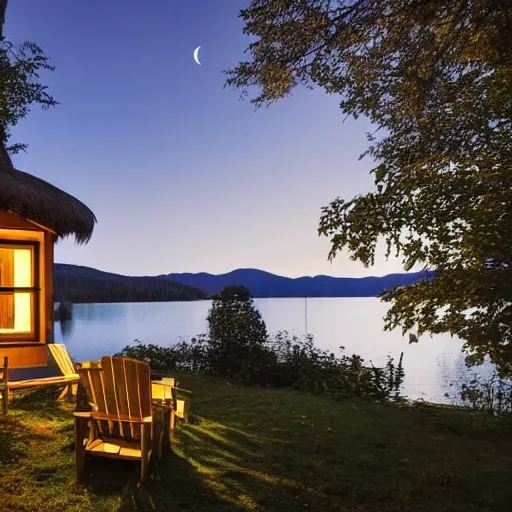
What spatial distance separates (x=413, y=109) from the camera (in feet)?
15.0

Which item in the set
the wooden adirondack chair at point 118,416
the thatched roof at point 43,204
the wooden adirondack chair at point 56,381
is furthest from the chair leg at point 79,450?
the thatched roof at point 43,204

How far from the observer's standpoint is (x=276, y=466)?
142 inches

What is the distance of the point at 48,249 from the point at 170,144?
8020 mm

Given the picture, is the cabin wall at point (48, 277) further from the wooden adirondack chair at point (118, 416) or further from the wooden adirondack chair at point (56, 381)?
the wooden adirondack chair at point (118, 416)

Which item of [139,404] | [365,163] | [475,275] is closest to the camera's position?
[139,404]

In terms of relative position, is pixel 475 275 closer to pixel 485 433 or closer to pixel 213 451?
pixel 485 433

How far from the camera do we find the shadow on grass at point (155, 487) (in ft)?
9.04

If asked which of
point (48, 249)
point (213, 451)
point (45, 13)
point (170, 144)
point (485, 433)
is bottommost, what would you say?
point (485, 433)

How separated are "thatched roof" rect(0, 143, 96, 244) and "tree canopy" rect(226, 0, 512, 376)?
2648 millimetres

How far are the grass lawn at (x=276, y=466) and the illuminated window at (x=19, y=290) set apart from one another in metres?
0.82

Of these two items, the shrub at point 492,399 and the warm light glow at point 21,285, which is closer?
the warm light glow at point 21,285

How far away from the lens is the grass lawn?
113 inches

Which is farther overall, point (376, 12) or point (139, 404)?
point (376, 12)

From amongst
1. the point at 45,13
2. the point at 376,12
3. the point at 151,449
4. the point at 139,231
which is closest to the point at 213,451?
the point at 151,449
